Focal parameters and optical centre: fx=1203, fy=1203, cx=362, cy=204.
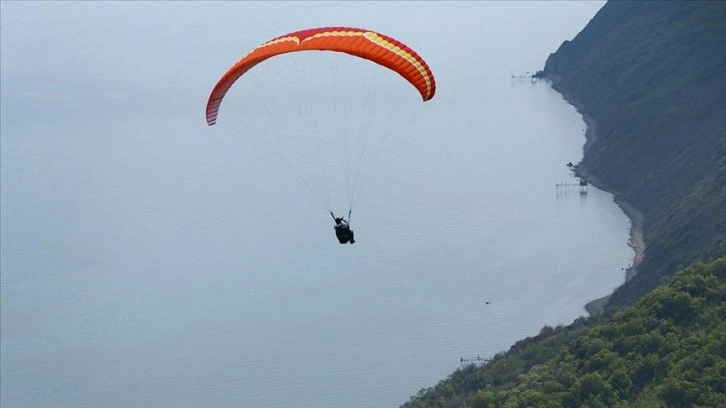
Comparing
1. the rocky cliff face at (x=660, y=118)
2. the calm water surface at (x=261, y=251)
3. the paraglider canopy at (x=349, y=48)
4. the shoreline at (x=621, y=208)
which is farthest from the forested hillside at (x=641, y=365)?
the shoreline at (x=621, y=208)

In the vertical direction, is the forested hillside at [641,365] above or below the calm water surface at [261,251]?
below

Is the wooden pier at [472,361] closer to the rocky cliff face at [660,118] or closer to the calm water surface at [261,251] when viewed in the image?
the calm water surface at [261,251]

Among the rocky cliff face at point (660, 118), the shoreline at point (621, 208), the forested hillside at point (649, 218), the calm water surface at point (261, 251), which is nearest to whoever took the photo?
the forested hillside at point (649, 218)

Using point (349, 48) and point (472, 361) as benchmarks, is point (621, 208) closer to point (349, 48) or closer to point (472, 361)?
point (472, 361)

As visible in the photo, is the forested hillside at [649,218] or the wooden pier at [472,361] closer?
the forested hillside at [649,218]

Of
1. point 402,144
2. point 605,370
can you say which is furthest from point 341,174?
point 605,370

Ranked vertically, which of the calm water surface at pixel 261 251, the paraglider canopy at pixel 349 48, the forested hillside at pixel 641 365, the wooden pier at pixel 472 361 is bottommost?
the forested hillside at pixel 641 365

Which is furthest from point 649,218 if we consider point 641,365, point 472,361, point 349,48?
point 349,48
